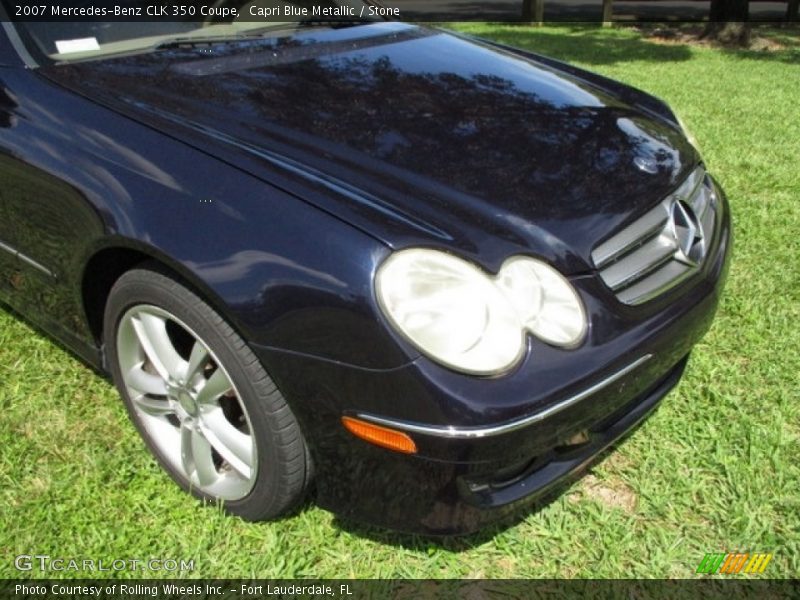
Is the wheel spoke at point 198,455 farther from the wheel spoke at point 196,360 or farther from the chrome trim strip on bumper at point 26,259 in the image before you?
the chrome trim strip on bumper at point 26,259

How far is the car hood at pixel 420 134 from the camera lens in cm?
175

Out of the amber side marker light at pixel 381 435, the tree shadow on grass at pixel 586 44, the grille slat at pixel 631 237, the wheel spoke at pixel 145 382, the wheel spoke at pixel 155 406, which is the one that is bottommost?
the tree shadow on grass at pixel 586 44

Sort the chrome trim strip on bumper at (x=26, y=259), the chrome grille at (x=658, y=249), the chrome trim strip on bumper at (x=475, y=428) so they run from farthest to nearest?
the chrome trim strip on bumper at (x=26, y=259)
the chrome grille at (x=658, y=249)
the chrome trim strip on bumper at (x=475, y=428)

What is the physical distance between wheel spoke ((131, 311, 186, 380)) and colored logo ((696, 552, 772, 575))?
5.02 ft

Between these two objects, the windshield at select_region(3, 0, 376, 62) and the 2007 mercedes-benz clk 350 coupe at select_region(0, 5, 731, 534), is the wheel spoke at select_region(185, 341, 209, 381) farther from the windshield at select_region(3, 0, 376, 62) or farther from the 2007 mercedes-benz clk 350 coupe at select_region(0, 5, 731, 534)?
the windshield at select_region(3, 0, 376, 62)

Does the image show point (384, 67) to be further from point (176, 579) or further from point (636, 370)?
point (176, 579)

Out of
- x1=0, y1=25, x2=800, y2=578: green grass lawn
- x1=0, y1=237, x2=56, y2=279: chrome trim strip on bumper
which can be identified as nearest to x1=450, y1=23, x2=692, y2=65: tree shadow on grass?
x1=0, y1=25, x2=800, y2=578: green grass lawn

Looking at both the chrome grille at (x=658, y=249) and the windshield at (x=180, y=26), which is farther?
the windshield at (x=180, y=26)

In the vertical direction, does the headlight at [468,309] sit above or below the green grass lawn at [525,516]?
above

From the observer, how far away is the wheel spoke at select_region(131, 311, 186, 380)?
1997mm

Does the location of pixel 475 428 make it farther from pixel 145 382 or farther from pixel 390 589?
pixel 145 382

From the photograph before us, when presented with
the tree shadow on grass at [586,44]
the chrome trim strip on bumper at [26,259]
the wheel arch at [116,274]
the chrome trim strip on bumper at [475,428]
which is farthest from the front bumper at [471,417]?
the tree shadow on grass at [586,44]

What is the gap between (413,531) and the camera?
1759 millimetres

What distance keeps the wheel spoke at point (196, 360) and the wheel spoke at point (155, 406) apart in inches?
7.7
